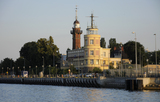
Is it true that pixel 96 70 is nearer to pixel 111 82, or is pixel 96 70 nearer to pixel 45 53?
pixel 45 53

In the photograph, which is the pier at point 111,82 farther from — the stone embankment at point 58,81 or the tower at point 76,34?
the tower at point 76,34

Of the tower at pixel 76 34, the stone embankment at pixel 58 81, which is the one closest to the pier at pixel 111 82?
the stone embankment at pixel 58 81

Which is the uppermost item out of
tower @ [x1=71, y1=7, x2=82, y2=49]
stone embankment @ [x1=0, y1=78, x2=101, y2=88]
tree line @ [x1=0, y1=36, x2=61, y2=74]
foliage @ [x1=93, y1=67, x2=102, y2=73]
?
tower @ [x1=71, y1=7, x2=82, y2=49]

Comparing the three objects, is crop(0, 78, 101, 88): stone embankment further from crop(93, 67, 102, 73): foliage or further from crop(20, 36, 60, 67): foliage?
crop(93, 67, 102, 73): foliage

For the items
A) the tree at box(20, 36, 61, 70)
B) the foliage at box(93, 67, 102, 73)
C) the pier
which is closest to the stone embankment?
the pier

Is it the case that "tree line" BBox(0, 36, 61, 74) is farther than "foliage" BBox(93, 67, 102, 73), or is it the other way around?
"tree line" BBox(0, 36, 61, 74)

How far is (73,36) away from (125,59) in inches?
1062

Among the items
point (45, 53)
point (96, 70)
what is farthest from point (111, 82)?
point (45, 53)

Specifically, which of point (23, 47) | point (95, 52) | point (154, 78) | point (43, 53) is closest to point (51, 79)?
point (95, 52)

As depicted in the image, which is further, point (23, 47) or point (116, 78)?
point (23, 47)

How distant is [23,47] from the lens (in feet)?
573

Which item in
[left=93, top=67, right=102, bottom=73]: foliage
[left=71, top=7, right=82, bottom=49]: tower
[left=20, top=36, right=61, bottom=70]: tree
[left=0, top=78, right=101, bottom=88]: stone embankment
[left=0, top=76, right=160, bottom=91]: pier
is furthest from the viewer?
[left=71, top=7, right=82, bottom=49]: tower

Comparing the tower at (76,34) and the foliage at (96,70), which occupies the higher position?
the tower at (76,34)

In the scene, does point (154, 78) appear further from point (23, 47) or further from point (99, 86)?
point (23, 47)
